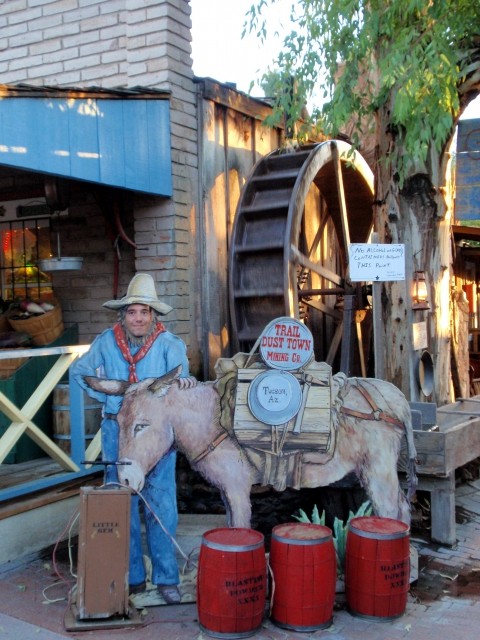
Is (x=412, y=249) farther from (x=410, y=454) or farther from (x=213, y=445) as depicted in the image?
A: (x=213, y=445)

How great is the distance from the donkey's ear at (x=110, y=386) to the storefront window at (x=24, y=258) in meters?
3.20

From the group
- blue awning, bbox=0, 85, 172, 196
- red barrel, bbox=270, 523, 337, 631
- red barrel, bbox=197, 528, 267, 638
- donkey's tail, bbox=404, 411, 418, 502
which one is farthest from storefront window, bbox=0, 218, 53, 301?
red barrel, bbox=270, 523, 337, 631

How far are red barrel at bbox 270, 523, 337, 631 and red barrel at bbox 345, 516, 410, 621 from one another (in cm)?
18

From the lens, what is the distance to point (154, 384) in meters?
4.49

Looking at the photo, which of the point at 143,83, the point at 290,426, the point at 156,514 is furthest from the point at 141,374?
the point at 143,83

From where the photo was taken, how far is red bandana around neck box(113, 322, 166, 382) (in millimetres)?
4543

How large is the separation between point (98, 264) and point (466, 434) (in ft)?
12.4

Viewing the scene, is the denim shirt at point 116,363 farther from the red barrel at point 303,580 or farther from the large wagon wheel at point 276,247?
the large wagon wheel at point 276,247

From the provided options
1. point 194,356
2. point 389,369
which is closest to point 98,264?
point 194,356

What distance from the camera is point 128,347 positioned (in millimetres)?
4590

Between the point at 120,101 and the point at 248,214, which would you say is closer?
the point at 120,101

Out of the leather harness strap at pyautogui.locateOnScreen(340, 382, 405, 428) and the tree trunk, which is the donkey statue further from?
the tree trunk

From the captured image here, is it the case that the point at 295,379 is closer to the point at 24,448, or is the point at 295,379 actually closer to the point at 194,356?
the point at 194,356

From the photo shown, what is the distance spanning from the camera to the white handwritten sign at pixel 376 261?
560cm
